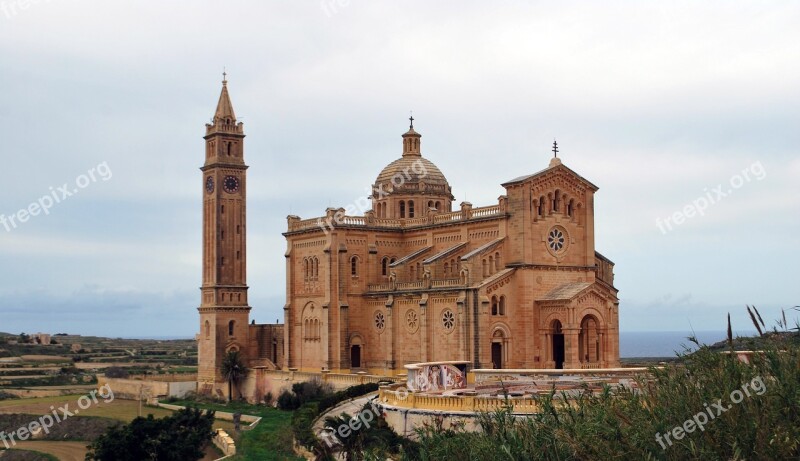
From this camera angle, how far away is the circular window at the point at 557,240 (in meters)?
57.4

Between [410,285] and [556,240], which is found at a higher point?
[556,240]

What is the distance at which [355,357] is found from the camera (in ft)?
212

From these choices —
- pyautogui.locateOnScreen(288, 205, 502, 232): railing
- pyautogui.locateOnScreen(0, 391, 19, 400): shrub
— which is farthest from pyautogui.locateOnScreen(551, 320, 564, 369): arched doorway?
pyautogui.locateOnScreen(0, 391, 19, 400): shrub

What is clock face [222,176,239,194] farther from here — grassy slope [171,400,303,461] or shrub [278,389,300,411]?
grassy slope [171,400,303,461]

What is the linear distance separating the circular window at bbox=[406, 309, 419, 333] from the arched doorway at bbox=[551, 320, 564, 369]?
26.2 ft

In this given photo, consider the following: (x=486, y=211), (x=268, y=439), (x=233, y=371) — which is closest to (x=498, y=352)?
(x=486, y=211)

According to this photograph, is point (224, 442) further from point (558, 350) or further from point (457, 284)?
point (558, 350)

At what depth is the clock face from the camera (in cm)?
7231

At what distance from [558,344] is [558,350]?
365 millimetres

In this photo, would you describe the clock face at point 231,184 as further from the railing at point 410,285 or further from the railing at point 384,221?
the railing at point 410,285

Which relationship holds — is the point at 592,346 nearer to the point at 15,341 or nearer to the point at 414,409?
the point at 414,409

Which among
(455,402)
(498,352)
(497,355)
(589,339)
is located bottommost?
(455,402)

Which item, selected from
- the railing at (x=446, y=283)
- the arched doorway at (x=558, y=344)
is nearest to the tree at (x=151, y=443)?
the railing at (x=446, y=283)

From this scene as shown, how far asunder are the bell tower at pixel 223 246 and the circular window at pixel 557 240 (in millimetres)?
24544
